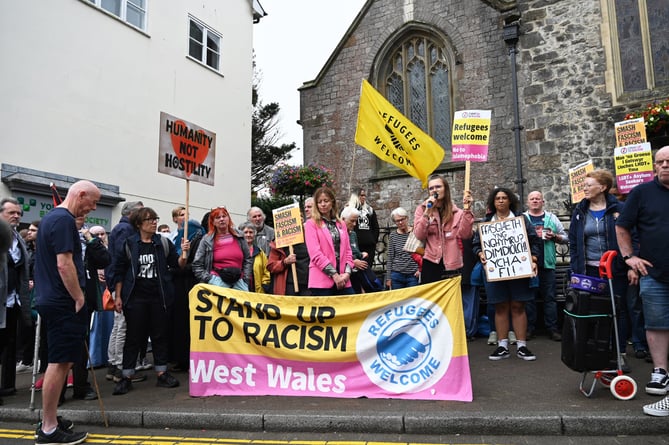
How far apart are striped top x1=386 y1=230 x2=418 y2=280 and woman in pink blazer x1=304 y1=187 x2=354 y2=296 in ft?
5.75

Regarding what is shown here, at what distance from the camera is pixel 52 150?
1159cm

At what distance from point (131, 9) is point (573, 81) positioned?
12.0m

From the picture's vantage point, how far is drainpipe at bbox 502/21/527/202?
1409cm

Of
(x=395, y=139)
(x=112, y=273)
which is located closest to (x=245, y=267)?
(x=112, y=273)

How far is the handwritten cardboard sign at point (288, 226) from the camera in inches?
266

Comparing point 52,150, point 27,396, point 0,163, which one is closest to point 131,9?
point 52,150

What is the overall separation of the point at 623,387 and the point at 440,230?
104 inches

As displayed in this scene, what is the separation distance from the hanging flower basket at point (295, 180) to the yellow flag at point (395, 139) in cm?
575

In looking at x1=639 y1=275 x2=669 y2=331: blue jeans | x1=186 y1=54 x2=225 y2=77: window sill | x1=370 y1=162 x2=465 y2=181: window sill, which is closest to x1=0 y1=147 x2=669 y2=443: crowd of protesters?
x1=639 y1=275 x2=669 y2=331: blue jeans

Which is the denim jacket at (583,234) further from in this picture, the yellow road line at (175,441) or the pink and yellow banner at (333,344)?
the yellow road line at (175,441)

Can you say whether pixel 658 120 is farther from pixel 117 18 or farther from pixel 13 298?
pixel 117 18

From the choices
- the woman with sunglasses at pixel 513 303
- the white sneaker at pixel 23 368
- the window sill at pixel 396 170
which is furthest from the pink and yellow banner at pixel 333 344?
the window sill at pixel 396 170

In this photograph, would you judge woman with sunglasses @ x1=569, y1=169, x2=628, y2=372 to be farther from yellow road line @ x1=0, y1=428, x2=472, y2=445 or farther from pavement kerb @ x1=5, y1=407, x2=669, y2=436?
yellow road line @ x1=0, y1=428, x2=472, y2=445

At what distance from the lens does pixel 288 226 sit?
680 centimetres
